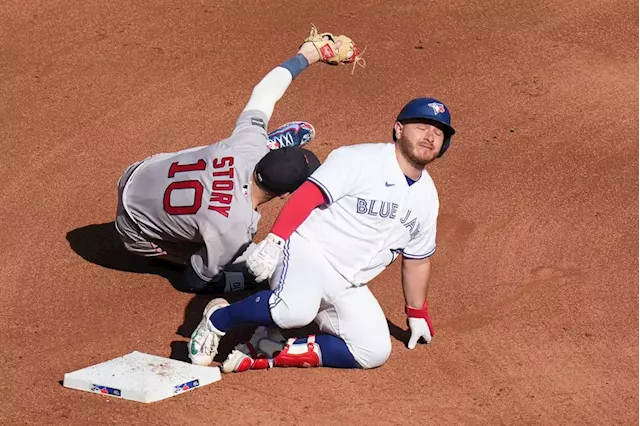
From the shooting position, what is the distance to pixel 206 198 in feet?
21.8

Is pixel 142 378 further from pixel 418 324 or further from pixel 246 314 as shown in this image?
pixel 418 324

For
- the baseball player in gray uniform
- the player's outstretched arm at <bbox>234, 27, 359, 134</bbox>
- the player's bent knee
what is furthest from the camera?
the player's outstretched arm at <bbox>234, 27, 359, 134</bbox>

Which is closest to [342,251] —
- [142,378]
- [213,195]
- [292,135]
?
[213,195]

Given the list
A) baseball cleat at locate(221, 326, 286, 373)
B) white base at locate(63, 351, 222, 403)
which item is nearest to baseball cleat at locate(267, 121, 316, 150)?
baseball cleat at locate(221, 326, 286, 373)

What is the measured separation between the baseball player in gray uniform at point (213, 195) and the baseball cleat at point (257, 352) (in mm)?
514

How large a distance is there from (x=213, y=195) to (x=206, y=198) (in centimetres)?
5

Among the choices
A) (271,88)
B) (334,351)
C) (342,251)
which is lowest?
(334,351)

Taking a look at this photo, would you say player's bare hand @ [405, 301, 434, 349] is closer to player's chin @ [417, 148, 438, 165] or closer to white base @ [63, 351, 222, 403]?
player's chin @ [417, 148, 438, 165]

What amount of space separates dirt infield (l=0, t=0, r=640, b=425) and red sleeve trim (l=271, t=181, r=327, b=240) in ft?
3.08

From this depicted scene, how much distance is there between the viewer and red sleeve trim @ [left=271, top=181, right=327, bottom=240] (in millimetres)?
6059

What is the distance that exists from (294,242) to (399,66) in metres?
4.07

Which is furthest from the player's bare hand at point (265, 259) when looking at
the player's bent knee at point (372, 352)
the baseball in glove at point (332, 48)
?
the baseball in glove at point (332, 48)

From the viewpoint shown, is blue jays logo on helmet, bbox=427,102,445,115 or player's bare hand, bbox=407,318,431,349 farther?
player's bare hand, bbox=407,318,431,349

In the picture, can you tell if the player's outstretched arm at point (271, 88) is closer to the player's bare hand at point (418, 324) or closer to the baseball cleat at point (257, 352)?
the baseball cleat at point (257, 352)
